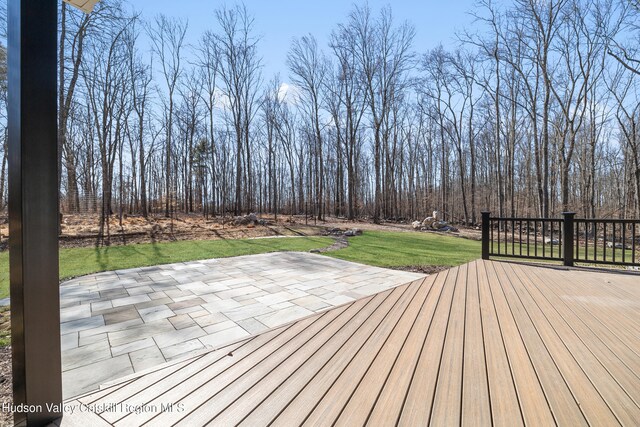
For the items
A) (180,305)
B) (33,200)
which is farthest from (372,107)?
(33,200)

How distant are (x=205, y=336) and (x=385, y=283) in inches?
98.3

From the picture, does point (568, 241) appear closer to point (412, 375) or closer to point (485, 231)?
point (485, 231)

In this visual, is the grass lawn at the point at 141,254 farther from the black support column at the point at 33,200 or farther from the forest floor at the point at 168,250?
the black support column at the point at 33,200

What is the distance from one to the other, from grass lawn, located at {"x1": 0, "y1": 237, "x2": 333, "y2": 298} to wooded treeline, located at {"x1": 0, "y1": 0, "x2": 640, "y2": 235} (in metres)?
3.20

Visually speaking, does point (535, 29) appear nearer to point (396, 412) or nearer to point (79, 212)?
point (396, 412)

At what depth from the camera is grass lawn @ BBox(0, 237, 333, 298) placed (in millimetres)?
4776

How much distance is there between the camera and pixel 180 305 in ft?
9.94

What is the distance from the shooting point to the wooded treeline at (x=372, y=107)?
35.2 ft

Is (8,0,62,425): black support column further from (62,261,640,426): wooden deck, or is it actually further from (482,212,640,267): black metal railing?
(482,212,640,267): black metal railing

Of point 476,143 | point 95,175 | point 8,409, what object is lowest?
point 8,409

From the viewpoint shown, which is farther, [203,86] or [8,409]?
[203,86]

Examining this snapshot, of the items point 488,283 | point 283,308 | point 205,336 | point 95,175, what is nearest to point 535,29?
point 488,283

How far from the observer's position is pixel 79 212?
38.3 feet

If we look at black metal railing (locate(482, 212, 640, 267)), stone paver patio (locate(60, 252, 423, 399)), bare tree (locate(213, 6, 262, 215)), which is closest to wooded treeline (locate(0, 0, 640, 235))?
bare tree (locate(213, 6, 262, 215))
